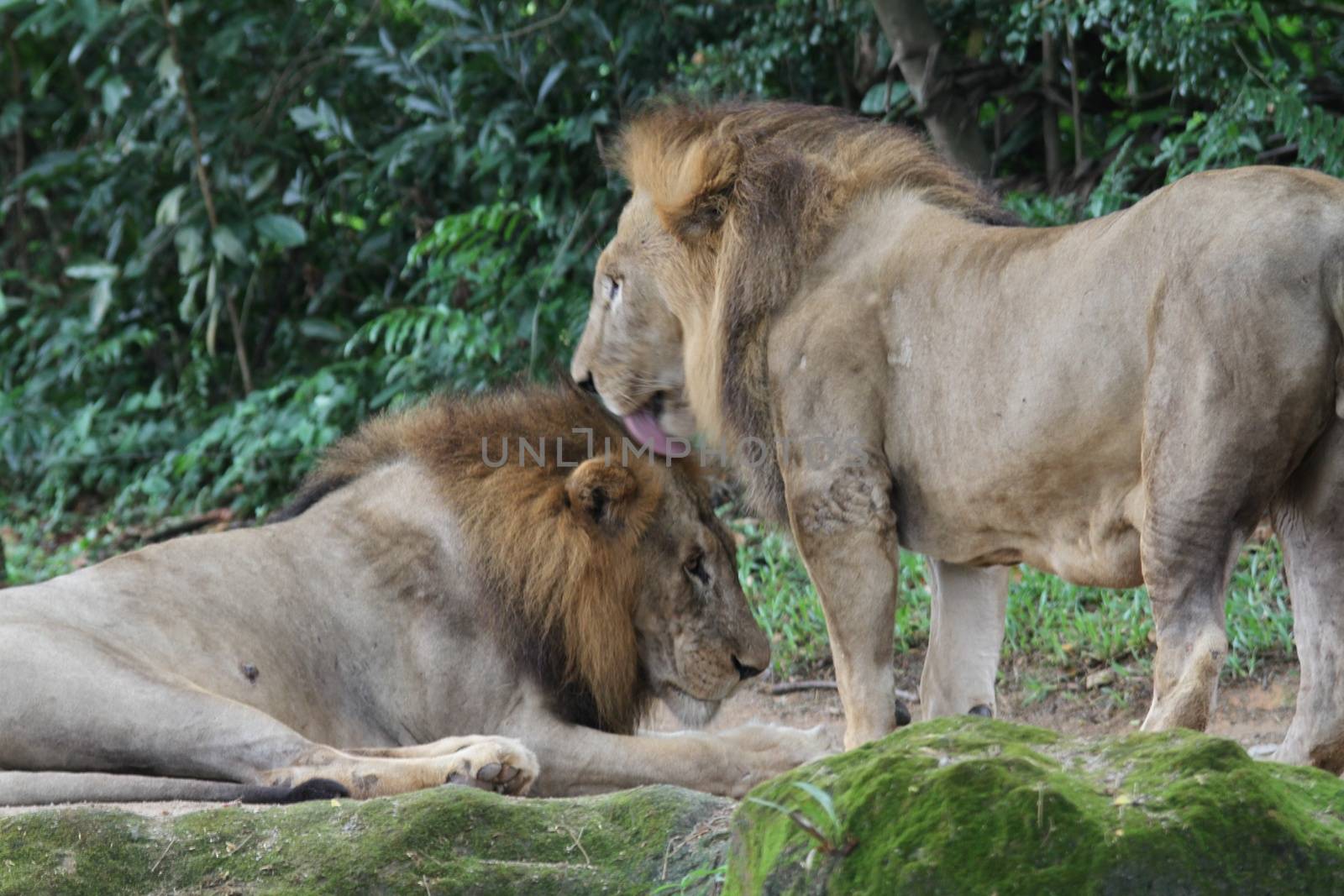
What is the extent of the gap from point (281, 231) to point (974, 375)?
532 centimetres

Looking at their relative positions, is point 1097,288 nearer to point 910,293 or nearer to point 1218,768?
point 910,293

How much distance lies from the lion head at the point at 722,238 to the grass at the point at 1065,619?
2.93ft

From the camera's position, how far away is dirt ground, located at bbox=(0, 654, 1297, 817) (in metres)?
4.32

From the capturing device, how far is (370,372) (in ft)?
24.7

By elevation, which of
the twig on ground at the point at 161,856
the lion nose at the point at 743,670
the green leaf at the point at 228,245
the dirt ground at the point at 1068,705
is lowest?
the dirt ground at the point at 1068,705

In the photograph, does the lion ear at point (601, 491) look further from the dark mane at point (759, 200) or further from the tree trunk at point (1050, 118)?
the tree trunk at point (1050, 118)

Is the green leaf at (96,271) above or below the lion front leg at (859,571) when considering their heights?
above

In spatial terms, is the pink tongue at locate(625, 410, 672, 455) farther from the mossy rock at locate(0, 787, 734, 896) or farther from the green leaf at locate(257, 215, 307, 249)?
the green leaf at locate(257, 215, 307, 249)

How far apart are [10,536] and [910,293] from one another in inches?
253

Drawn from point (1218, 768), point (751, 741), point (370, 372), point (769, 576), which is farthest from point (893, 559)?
point (370, 372)

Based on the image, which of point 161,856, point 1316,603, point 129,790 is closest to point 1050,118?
point 1316,603

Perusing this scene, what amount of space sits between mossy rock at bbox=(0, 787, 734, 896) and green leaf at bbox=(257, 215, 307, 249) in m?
5.45

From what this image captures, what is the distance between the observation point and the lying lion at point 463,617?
3578 millimetres

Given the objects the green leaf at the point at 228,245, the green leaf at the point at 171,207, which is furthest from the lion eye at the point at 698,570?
the green leaf at the point at 171,207
